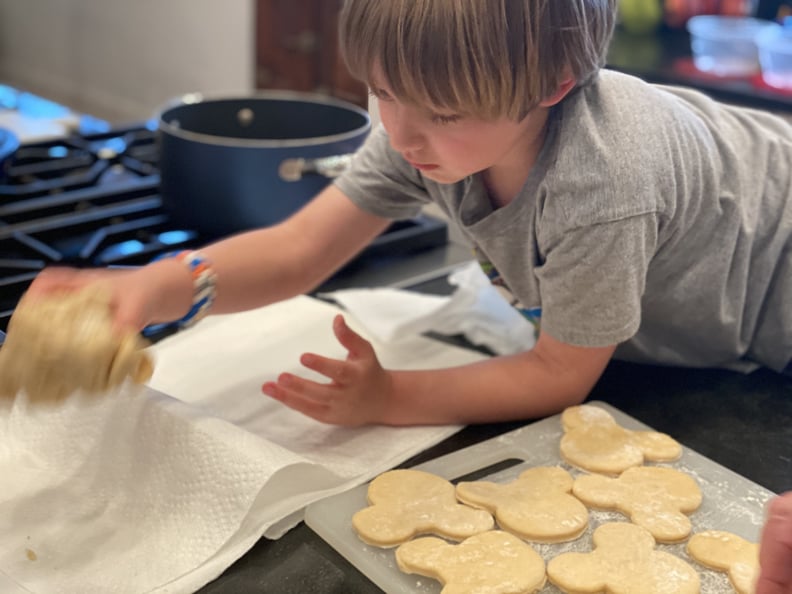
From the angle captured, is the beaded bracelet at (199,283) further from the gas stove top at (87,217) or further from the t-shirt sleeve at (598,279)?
the t-shirt sleeve at (598,279)

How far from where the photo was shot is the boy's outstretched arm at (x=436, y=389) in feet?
2.42

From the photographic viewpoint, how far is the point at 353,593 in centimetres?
56

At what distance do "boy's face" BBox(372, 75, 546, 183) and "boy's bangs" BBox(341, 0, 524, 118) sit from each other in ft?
0.05

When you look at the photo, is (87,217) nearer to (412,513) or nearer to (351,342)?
(351,342)

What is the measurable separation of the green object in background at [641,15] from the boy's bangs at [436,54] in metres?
1.46

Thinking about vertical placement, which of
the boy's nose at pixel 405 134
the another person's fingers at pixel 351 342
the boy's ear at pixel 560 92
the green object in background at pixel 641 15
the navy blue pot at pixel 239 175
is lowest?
the another person's fingers at pixel 351 342

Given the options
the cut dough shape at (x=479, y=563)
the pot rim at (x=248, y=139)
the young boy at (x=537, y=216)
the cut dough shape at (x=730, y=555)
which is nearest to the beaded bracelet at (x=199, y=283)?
the young boy at (x=537, y=216)

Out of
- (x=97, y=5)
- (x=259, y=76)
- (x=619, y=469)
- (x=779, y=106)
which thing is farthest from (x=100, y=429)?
(x=97, y=5)

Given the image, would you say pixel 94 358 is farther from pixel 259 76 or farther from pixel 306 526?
pixel 259 76

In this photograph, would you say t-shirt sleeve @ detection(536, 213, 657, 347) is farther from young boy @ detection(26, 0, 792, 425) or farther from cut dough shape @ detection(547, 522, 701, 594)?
cut dough shape @ detection(547, 522, 701, 594)

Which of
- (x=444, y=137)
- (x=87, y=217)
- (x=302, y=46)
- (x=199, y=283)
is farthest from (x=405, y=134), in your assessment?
(x=302, y=46)

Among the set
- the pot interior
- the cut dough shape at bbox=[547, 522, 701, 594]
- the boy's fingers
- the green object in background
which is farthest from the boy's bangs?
the green object in background

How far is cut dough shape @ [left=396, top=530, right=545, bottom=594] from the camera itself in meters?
0.55

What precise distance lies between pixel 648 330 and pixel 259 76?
1.85 meters
